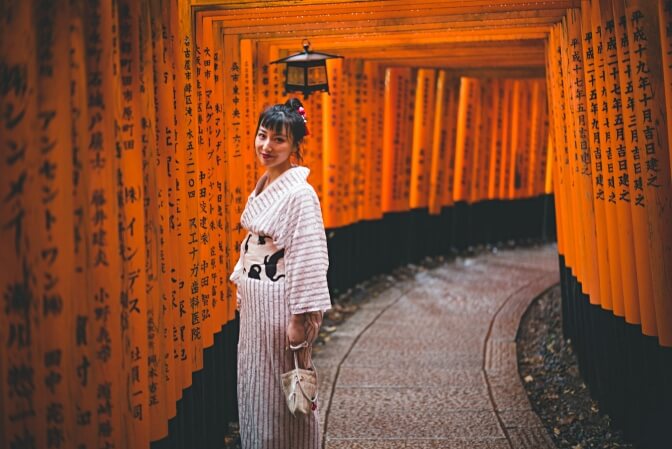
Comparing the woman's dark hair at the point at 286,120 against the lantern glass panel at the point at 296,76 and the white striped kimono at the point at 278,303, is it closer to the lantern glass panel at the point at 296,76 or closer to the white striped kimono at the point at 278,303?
the white striped kimono at the point at 278,303

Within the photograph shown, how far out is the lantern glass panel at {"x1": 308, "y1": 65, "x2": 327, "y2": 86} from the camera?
279 inches

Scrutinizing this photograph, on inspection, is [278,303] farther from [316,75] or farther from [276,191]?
[316,75]

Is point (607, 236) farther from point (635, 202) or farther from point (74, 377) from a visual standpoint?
point (74, 377)

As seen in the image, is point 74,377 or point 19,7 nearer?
point 19,7

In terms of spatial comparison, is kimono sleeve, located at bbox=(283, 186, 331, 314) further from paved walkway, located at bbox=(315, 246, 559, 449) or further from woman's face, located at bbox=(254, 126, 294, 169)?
paved walkway, located at bbox=(315, 246, 559, 449)

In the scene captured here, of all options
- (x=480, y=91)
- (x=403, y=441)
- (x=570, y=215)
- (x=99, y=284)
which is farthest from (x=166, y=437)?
(x=480, y=91)

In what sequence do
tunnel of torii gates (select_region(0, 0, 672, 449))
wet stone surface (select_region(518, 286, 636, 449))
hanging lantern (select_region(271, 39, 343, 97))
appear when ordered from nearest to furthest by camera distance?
tunnel of torii gates (select_region(0, 0, 672, 449))
wet stone surface (select_region(518, 286, 636, 449))
hanging lantern (select_region(271, 39, 343, 97))

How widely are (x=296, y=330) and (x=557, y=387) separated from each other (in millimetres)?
4221

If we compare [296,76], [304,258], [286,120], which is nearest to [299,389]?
[304,258]

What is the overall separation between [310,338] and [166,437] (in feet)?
3.20

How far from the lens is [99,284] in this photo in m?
3.18

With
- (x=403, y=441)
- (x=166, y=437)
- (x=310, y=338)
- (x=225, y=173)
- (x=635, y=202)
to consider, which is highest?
(x=225, y=173)

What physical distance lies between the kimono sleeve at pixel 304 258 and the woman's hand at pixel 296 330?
0.17 ft

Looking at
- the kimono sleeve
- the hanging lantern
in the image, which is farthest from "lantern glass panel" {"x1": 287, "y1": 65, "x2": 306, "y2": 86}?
the kimono sleeve
